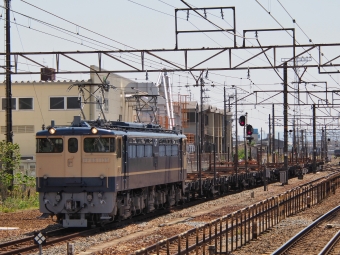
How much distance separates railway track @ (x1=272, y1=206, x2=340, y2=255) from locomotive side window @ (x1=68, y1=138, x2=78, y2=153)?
6688 millimetres

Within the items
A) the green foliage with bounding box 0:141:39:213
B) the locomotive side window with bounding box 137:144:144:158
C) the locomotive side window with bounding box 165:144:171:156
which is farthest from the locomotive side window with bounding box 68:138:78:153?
the green foliage with bounding box 0:141:39:213

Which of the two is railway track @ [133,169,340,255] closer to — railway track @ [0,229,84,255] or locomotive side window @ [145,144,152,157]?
railway track @ [0,229,84,255]

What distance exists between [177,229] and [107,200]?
209cm

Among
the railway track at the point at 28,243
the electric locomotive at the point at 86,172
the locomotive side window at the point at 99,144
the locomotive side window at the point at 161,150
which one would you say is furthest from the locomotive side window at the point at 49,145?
the locomotive side window at the point at 161,150

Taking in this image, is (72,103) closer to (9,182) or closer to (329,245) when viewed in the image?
(9,182)

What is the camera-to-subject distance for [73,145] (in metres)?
21.7

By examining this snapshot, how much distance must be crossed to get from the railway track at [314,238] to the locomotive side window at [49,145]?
7.17 m

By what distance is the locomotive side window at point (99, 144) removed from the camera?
21438 millimetres

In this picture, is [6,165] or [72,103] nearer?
[6,165]

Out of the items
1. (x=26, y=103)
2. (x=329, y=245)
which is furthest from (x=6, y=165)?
(x=26, y=103)

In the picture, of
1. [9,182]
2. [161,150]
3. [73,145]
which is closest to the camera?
[73,145]

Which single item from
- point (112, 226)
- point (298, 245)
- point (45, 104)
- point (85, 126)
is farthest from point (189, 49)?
point (45, 104)

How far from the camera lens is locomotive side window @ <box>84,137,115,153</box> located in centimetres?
2144

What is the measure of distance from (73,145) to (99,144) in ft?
2.54
